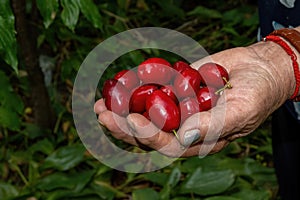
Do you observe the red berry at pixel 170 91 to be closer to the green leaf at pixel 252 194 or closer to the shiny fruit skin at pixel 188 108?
the shiny fruit skin at pixel 188 108

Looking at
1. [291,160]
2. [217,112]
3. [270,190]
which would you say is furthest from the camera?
[270,190]

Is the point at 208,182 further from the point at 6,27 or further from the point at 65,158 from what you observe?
the point at 6,27

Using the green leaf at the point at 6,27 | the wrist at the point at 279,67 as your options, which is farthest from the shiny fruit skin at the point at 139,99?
the green leaf at the point at 6,27

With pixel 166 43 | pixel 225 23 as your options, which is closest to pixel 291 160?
pixel 166 43

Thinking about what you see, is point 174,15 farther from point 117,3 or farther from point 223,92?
point 223,92

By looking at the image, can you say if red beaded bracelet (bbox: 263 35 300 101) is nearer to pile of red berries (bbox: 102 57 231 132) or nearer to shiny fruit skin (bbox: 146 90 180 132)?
pile of red berries (bbox: 102 57 231 132)

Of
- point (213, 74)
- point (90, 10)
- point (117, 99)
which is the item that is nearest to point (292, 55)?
point (213, 74)
